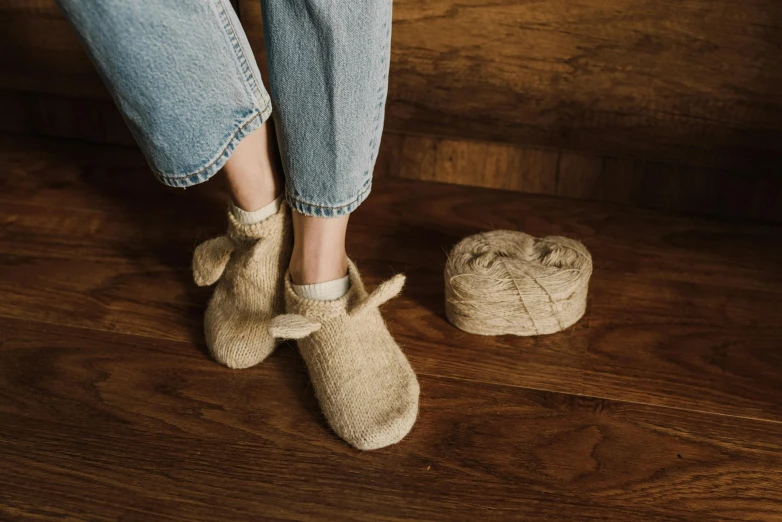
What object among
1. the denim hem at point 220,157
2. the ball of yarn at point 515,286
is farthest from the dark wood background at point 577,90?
the denim hem at point 220,157

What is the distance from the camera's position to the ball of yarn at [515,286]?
1009 millimetres

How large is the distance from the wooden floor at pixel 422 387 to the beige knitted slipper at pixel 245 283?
32 millimetres

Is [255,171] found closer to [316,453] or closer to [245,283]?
[245,283]

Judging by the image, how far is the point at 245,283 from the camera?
992mm

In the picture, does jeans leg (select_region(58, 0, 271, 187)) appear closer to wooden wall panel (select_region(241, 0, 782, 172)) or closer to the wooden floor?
the wooden floor

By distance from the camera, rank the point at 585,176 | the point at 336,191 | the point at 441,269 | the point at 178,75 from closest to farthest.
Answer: the point at 178,75
the point at 336,191
the point at 441,269
the point at 585,176

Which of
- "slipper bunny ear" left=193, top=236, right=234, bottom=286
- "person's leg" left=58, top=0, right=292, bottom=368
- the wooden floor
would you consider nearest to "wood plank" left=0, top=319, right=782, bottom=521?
the wooden floor

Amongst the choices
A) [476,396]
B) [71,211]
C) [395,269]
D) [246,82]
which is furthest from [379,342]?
[71,211]

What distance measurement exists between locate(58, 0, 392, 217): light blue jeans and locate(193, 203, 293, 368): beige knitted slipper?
14 cm

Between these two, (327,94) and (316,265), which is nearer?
(327,94)

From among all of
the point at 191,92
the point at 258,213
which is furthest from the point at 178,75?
the point at 258,213

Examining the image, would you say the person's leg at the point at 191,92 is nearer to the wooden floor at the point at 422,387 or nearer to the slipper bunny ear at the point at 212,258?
the slipper bunny ear at the point at 212,258

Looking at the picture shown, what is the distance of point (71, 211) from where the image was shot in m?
1.29

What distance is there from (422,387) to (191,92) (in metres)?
0.46
